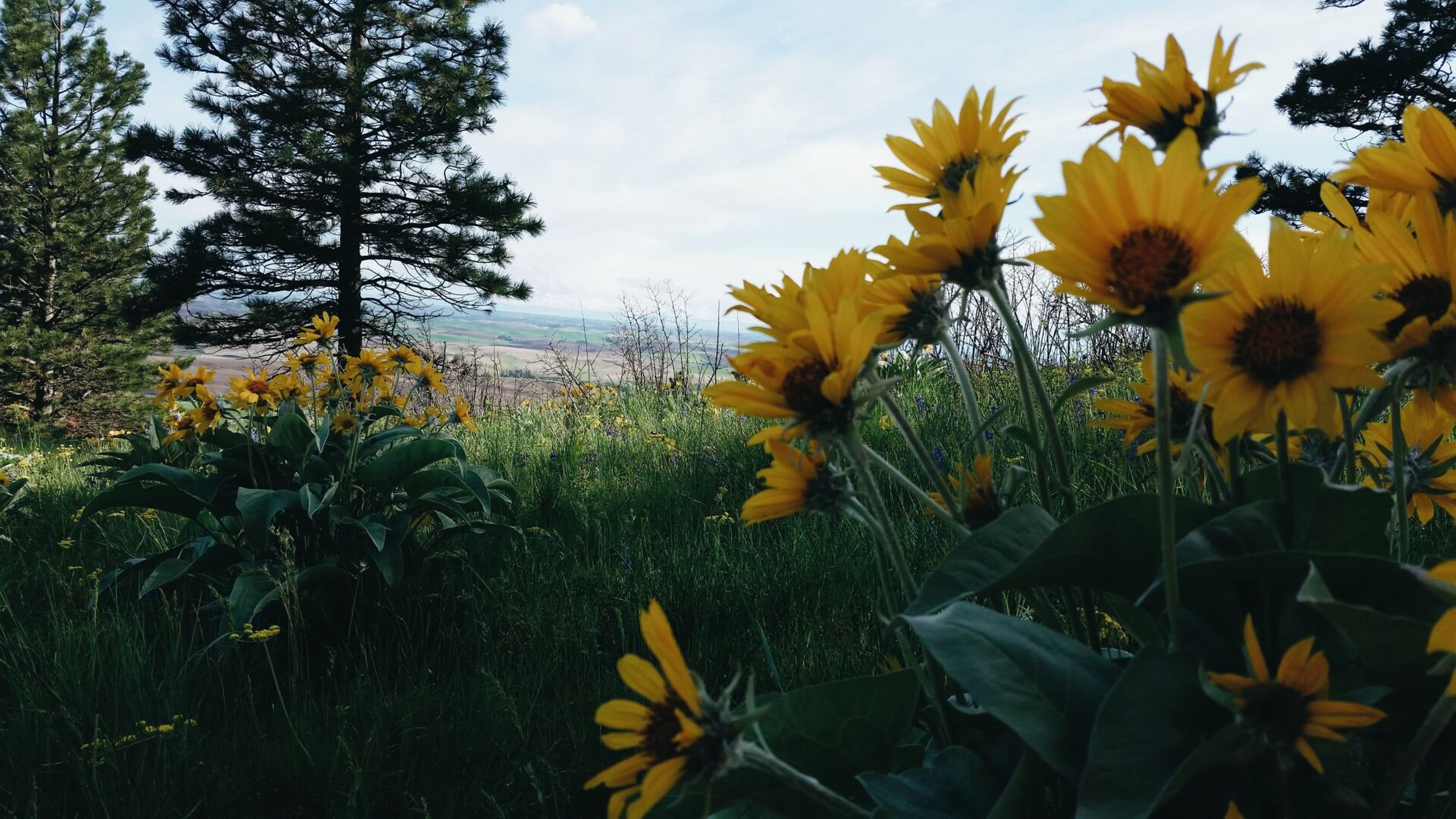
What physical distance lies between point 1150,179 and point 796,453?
34 cm

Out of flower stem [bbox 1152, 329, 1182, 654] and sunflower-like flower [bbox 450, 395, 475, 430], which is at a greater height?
flower stem [bbox 1152, 329, 1182, 654]

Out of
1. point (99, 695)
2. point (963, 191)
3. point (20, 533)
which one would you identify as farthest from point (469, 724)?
point (20, 533)

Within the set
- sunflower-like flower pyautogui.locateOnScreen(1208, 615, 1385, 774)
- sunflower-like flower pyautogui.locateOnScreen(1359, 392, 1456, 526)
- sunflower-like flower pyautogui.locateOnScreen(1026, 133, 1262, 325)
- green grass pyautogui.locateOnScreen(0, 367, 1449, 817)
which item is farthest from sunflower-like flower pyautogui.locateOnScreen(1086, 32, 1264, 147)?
green grass pyautogui.locateOnScreen(0, 367, 1449, 817)

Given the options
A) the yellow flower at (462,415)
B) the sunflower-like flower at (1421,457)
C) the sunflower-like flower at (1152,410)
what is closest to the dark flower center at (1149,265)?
the sunflower-like flower at (1152,410)

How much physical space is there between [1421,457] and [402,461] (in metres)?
2.01

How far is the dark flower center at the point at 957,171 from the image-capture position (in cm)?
80

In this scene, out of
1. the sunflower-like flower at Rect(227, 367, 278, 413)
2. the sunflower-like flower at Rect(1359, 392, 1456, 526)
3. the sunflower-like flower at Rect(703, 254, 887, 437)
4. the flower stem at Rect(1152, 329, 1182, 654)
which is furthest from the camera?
the sunflower-like flower at Rect(227, 367, 278, 413)

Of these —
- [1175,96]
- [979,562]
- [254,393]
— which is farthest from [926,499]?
[254,393]

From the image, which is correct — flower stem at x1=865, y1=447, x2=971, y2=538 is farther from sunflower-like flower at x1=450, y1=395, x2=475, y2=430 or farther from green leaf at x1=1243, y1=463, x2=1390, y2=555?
sunflower-like flower at x1=450, y1=395, x2=475, y2=430

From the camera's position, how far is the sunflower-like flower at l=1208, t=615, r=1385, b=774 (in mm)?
502

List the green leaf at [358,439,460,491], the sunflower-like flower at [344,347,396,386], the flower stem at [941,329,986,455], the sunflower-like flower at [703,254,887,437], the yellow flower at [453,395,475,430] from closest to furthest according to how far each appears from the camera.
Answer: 1. the sunflower-like flower at [703,254,887,437]
2. the flower stem at [941,329,986,455]
3. the green leaf at [358,439,460,491]
4. the sunflower-like flower at [344,347,396,386]
5. the yellow flower at [453,395,475,430]

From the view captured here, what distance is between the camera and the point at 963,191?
0.68 meters

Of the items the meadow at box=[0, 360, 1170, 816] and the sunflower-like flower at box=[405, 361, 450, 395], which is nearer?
the meadow at box=[0, 360, 1170, 816]

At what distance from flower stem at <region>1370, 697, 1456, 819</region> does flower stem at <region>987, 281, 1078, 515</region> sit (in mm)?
276
